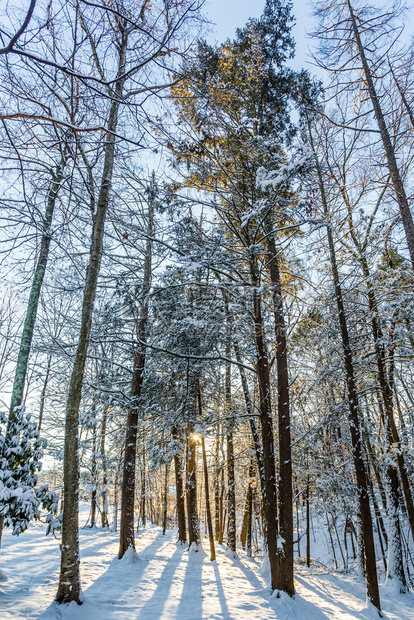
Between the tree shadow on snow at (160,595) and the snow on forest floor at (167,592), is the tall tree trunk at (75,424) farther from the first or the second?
the tree shadow on snow at (160,595)

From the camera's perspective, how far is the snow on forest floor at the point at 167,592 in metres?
4.59

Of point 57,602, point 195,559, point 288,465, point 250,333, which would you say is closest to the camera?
point 57,602

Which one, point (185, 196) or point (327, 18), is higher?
point (327, 18)

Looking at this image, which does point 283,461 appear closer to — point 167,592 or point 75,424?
point 167,592

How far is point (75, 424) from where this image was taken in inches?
189

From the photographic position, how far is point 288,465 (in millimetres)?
6758

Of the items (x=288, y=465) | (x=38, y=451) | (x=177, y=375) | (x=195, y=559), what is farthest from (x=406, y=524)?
(x=38, y=451)

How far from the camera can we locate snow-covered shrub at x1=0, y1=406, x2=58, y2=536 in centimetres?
419

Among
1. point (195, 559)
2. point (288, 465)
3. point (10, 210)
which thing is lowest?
point (195, 559)

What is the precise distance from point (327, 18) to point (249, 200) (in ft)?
13.5

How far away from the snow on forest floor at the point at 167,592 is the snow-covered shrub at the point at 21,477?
101cm

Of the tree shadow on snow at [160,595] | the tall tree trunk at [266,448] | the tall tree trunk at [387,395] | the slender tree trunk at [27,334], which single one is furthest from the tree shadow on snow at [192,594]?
the tall tree trunk at [387,395]

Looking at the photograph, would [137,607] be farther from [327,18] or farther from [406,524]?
[406,524]

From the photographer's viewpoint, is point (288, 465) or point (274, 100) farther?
point (274, 100)
